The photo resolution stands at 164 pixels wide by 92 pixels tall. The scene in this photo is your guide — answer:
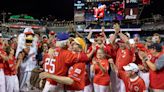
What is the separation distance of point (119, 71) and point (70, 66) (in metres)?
3.18

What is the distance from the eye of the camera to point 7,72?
28.2ft

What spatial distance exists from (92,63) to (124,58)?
3.14ft

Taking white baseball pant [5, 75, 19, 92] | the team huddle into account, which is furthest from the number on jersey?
white baseball pant [5, 75, 19, 92]

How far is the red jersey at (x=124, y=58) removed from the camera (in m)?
8.71

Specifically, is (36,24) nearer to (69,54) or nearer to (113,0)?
(113,0)

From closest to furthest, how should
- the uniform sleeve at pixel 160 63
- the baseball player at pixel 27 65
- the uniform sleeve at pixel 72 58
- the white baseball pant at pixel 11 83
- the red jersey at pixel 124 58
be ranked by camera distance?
the uniform sleeve at pixel 72 58 → the uniform sleeve at pixel 160 63 → the white baseball pant at pixel 11 83 → the red jersey at pixel 124 58 → the baseball player at pixel 27 65

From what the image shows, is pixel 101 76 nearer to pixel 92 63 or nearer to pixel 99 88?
pixel 99 88

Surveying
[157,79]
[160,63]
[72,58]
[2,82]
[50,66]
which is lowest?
Answer: [2,82]

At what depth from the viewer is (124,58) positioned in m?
8.77

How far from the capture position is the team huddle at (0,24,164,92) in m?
5.62

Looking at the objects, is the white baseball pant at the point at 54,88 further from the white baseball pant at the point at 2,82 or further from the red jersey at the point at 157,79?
the white baseball pant at the point at 2,82

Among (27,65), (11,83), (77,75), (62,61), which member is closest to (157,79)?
(77,75)

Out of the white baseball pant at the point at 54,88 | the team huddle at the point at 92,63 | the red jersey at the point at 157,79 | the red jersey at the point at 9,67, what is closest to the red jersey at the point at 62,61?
the team huddle at the point at 92,63

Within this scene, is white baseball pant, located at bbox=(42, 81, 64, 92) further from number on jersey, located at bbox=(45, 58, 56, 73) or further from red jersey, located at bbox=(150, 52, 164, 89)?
red jersey, located at bbox=(150, 52, 164, 89)
